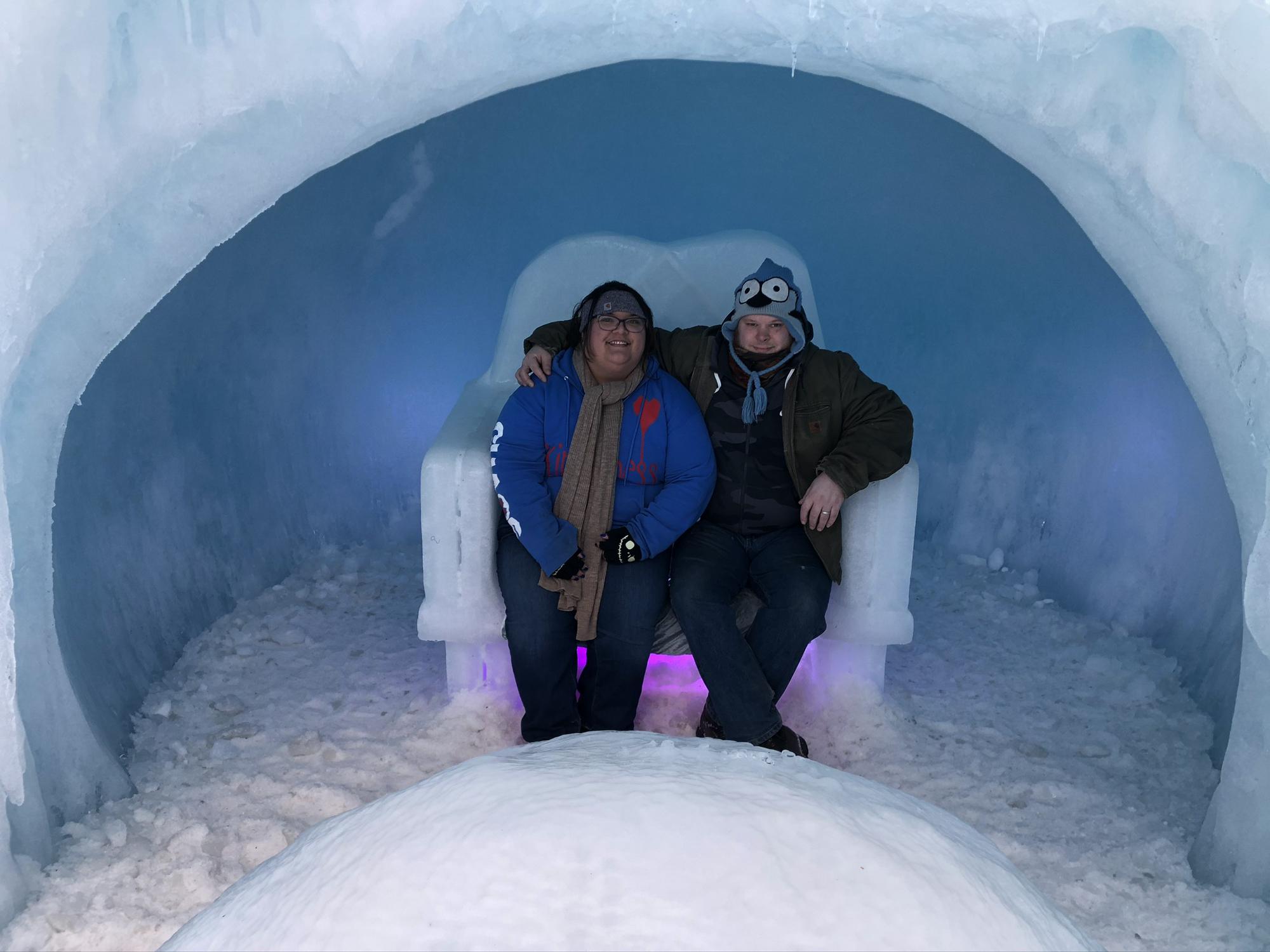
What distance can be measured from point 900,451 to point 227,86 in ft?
4.77

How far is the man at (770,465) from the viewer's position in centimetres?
222

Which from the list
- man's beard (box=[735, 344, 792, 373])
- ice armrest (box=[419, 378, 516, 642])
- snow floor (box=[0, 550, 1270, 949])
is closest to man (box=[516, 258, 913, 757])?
man's beard (box=[735, 344, 792, 373])

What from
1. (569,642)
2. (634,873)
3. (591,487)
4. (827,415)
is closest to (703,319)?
(827,415)

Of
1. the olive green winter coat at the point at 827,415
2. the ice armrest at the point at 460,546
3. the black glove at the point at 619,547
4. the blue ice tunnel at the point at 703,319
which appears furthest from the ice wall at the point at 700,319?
the black glove at the point at 619,547

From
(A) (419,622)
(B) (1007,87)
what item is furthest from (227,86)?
(B) (1007,87)

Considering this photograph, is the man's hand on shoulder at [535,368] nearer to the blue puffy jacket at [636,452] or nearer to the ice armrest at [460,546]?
the blue puffy jacket at [636,452]

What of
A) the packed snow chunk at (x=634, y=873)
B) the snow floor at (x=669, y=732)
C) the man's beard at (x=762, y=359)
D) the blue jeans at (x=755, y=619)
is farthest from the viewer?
the man's beard at (x=762, y=359)

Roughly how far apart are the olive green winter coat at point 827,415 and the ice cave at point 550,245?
1.79ft

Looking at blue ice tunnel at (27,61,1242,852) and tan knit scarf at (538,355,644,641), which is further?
blue ice tunnel at (27,61,1242,852)

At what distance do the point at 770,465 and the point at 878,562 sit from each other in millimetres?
312

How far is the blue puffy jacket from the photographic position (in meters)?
2.25

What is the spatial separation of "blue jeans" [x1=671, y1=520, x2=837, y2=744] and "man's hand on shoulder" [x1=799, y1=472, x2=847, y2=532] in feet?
0.34

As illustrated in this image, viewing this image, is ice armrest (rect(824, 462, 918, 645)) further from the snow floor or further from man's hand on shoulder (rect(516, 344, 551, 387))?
man's hand on shoulder (rect(516, 344, 551, 387))

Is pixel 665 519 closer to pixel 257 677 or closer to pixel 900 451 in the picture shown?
pixel 900 451
